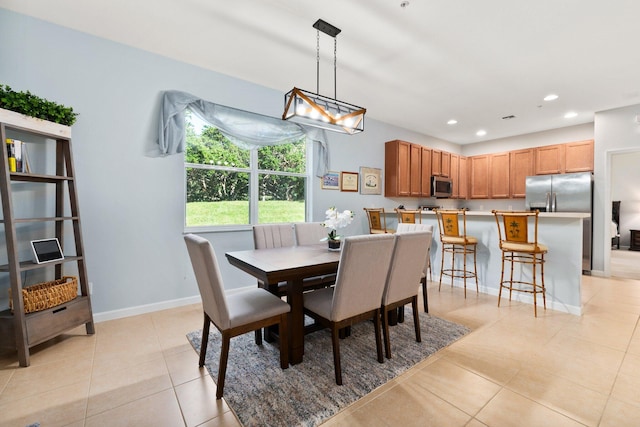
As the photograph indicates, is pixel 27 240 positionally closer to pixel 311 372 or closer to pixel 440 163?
pixel 311 372

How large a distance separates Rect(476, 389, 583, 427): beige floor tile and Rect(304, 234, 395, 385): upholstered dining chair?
69 cm

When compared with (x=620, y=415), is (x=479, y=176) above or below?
above

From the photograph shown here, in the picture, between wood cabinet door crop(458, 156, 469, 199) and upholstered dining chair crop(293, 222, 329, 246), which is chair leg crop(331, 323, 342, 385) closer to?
upholstered dining chair crop(293, 222, 329, 246)

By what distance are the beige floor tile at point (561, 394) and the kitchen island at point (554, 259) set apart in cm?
155

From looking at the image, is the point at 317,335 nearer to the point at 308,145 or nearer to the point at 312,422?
the point at 312,422

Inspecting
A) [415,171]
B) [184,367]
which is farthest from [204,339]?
[415,171]

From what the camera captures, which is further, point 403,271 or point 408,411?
point 403,271

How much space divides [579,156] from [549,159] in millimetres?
449

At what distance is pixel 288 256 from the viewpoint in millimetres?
2309

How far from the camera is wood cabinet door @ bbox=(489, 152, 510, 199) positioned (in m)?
6.05

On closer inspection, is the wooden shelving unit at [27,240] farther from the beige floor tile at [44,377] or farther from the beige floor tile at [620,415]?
the beige floor tile at [620,415]

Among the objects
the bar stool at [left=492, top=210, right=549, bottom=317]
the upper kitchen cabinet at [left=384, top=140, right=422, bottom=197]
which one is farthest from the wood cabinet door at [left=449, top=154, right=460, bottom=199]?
the bar stool at [left=492, top=210, right=549, bottom=317]

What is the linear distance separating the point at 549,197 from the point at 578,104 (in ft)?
5.24

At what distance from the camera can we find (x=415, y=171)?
18.0ft
